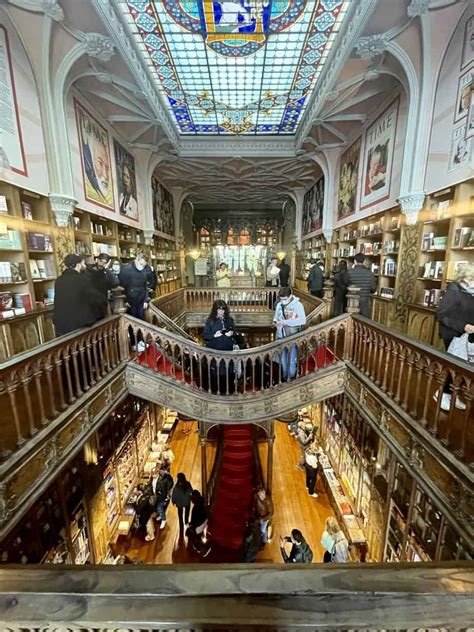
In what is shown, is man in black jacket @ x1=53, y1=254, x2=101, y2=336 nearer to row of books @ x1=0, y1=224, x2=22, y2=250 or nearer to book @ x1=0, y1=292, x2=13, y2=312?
book @ x1=0, y1=292, x2=13, y2=312

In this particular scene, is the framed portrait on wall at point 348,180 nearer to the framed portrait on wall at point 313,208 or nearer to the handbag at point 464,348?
the framed portrait on wall at point 313,208

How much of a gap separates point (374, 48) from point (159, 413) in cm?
984

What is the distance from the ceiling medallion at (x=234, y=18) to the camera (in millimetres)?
4344

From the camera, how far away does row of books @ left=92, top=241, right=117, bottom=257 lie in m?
6.89

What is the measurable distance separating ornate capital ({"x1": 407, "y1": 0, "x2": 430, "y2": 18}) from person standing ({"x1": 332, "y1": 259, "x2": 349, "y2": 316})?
387 cm

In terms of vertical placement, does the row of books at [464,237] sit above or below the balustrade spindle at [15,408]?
above

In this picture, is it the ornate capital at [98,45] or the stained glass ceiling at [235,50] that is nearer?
the stained glass ceiling at [235,50]

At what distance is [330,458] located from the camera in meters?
7.18

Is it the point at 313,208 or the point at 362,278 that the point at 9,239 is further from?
the point at 313,208

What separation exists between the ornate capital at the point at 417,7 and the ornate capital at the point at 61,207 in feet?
20.5

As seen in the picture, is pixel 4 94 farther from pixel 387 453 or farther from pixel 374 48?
pixel 387 453

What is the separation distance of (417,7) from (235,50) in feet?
9.83

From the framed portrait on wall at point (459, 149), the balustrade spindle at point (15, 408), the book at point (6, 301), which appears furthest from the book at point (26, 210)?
the framed portrait on wall at point (459, 149)

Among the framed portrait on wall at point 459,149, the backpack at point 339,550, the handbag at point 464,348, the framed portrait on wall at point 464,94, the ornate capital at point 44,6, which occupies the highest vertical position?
the ornate capital at point 44,6
